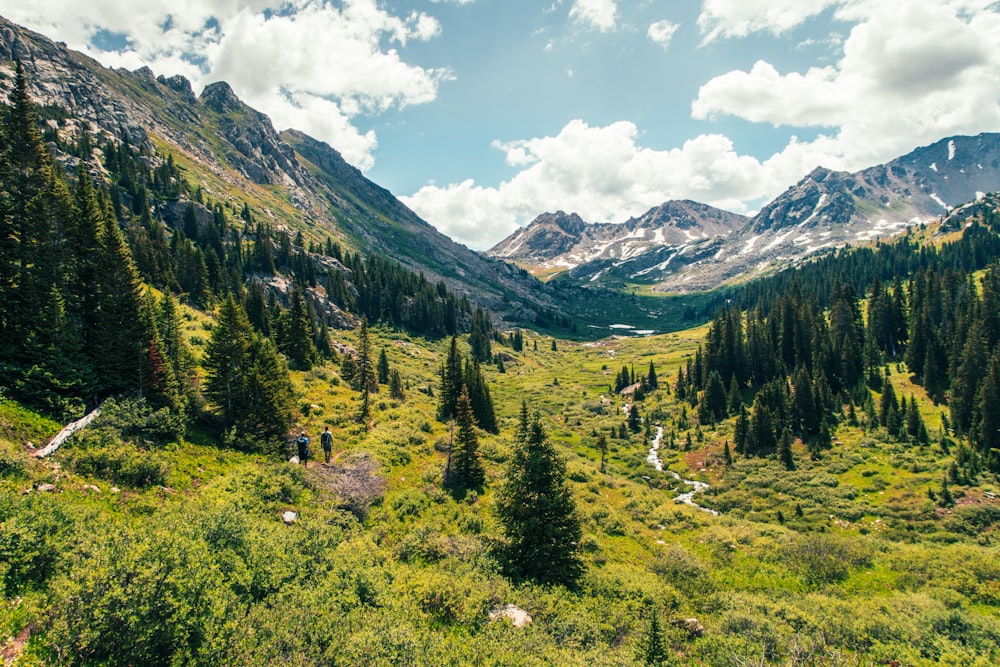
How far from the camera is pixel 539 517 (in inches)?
1070

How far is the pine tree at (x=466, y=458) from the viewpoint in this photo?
1524 inches

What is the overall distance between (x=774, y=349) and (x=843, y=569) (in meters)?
78.7

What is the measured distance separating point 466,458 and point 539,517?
42.1 feet

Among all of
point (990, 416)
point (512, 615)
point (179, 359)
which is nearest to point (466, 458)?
point (512, 615)

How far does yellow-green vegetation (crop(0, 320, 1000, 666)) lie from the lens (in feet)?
42.1

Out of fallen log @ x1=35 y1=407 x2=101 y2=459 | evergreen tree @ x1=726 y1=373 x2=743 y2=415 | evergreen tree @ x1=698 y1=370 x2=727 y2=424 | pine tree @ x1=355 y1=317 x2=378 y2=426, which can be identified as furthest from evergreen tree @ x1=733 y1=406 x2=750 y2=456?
fallen log @ x1=35 y1=407 x2=101 y2=459

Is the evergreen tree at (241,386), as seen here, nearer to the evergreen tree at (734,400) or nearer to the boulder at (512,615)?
the boulder at (512,615)

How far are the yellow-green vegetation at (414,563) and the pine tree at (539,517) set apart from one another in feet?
4.99

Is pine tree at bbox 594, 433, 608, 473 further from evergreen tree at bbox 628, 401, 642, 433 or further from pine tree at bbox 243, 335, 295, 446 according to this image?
pine tree at bbox 243, 335, 295, 446

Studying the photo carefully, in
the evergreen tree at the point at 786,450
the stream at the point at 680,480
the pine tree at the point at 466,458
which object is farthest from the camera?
the evergreen tree at the point at 786,450

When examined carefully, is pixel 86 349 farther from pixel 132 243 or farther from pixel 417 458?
pixel 132 243

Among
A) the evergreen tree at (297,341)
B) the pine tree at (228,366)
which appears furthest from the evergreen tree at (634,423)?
the pine tree at (228,366)

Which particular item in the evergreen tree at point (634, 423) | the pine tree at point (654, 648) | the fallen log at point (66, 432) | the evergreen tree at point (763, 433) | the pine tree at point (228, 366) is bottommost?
the evergreen tree at point (634, 423)

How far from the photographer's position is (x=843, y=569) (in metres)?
32.3
